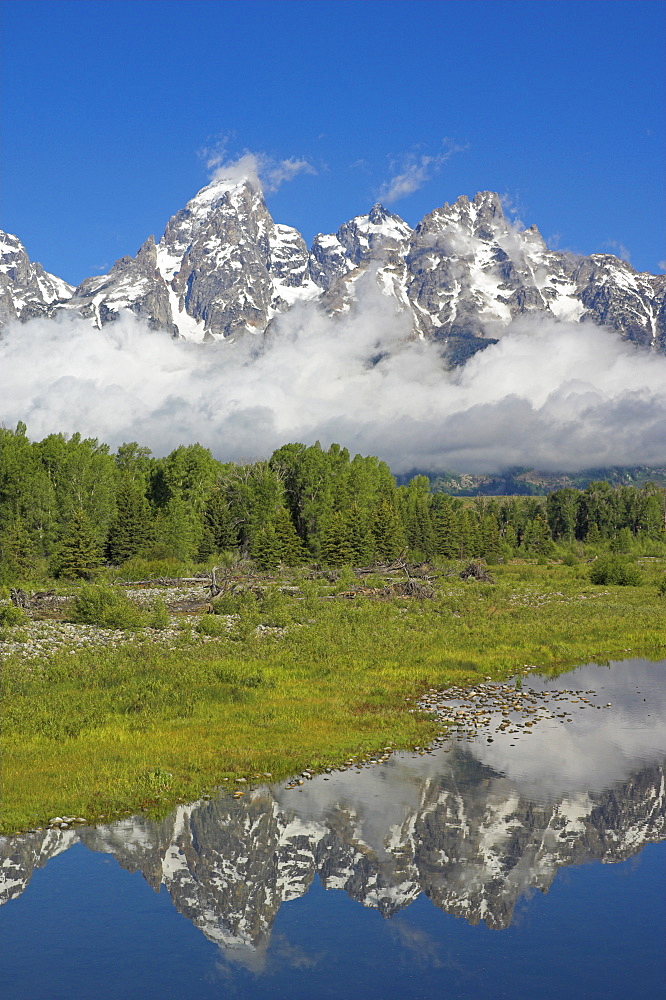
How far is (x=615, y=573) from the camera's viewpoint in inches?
3253

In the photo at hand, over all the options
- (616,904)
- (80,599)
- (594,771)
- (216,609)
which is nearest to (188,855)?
(616,904)

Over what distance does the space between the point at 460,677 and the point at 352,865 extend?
18.8 m

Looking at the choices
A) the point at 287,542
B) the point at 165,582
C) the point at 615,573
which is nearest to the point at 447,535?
the point at 287,542

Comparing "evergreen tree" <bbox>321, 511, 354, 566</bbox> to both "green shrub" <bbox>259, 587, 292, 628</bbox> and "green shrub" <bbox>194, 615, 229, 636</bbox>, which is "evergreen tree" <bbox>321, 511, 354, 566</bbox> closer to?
"green shrub" <bbox>259, 587, 292, 628</bbox>

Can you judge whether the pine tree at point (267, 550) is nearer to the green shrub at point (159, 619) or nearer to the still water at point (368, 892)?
the green shrub at point (159, 619)

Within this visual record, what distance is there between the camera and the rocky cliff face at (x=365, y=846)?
15508 mm

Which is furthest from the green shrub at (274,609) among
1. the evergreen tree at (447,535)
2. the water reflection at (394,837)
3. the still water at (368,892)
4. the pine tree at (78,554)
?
the evergreen tree at (447,535)

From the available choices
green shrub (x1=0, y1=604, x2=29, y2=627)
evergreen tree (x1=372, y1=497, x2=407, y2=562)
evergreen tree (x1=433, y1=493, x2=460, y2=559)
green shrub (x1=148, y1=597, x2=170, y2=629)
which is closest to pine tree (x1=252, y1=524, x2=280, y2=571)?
evergreen tree (x1=372, y1=497, x2=407, y2=562)

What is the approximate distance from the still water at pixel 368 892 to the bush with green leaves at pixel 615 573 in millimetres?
62672

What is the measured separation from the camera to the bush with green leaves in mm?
81688

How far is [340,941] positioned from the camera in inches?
551

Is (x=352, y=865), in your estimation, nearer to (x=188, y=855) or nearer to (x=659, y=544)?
(x=188, y=855)

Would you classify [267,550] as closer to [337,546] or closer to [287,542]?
[287,542]

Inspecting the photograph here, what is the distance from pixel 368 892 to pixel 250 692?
14594mm
